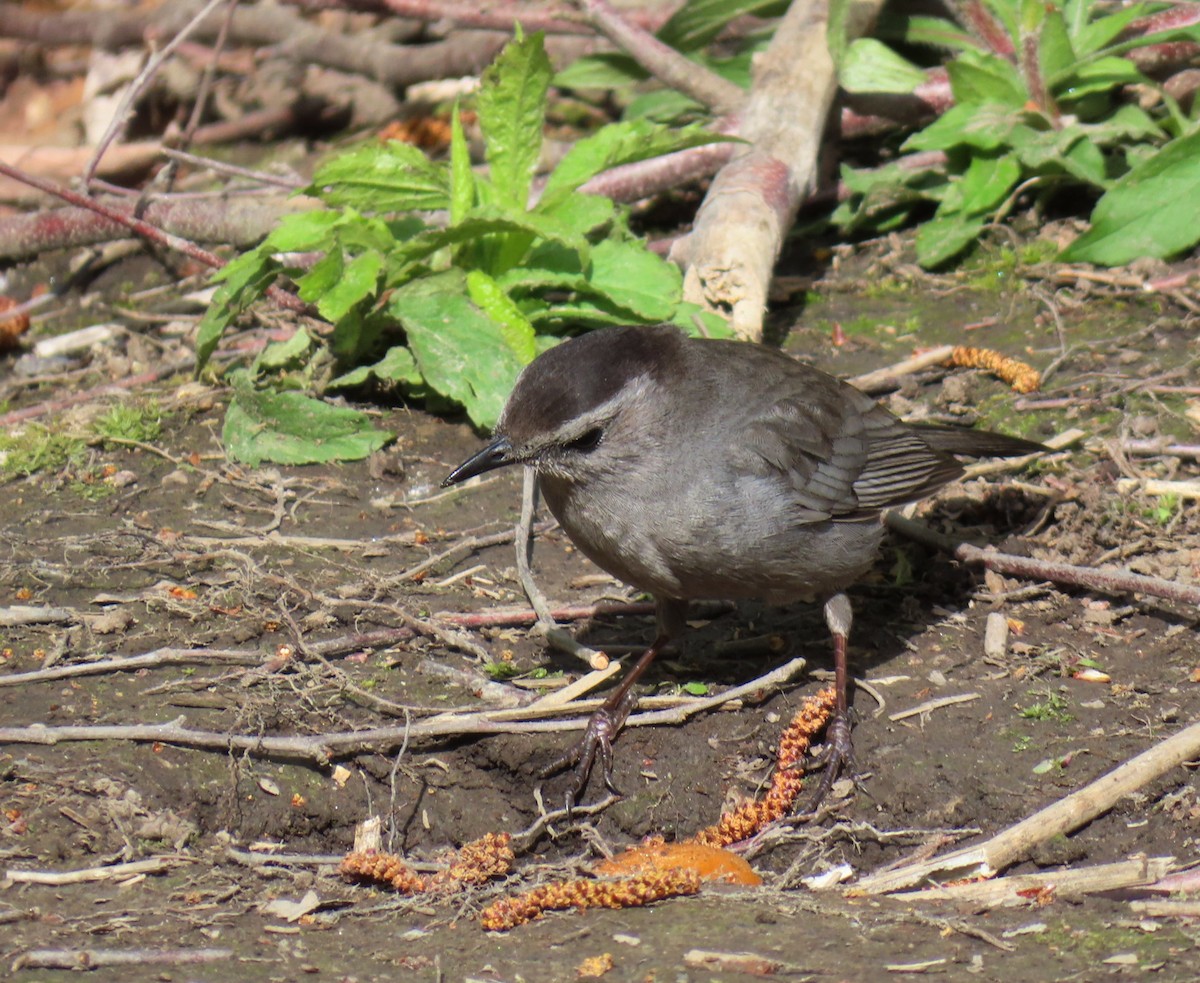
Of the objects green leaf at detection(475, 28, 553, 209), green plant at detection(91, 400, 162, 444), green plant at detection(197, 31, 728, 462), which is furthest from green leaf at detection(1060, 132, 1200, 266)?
green plant at detection(91, 400, 162, 444)

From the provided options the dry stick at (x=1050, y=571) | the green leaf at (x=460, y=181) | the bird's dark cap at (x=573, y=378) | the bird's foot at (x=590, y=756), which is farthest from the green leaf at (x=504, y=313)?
the bird's foot at (x=590, y=756)

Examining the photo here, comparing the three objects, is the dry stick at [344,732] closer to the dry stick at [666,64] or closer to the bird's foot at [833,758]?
the bird's foot at [833,758]

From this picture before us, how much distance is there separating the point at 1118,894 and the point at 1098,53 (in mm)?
4884

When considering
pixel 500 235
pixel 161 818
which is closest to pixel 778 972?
pixel 161 818

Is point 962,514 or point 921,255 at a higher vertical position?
point 921,255

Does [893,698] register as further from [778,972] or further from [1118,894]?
[778,972]

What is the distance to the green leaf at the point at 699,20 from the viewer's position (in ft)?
27.2

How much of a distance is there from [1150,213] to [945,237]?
3.32 ft

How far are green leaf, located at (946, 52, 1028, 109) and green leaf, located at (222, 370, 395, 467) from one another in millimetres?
3597

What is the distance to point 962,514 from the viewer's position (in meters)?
6.04

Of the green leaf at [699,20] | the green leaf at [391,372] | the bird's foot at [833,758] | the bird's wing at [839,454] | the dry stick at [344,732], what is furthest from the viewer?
the green leaf at [699,20]

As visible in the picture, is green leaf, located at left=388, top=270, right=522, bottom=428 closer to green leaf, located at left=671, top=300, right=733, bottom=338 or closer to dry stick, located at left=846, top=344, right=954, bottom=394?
green leaf, located at left=671, top=300, right=733, bottom=338

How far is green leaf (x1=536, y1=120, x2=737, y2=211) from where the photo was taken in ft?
22.2

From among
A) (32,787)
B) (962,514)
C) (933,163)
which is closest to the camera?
(32,787)
